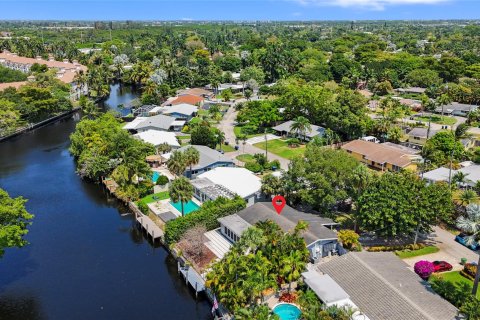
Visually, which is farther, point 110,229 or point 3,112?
point 3,112

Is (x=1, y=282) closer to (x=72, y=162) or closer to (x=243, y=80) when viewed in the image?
(x=72, y=162)

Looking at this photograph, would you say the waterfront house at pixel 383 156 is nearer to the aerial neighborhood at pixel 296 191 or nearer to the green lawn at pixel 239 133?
the aerial neighborhood at pixel 296 191

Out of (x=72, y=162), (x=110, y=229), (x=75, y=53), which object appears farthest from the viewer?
(x=75, y=53)

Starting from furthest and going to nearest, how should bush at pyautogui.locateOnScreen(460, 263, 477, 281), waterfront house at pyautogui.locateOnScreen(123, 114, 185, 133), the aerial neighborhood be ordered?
waterfront house at pyautogui.locateOnScreen(123, 114, 185, 133) → bush at pyautogui.locateOnScreen(460, 263, 477, 281) → the aerial neighborhood

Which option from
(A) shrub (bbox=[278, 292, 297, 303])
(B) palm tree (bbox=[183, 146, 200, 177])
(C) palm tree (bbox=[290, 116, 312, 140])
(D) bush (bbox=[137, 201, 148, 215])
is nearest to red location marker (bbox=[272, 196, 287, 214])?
(A) shrub (bbox=[278, 292, 297, 303])

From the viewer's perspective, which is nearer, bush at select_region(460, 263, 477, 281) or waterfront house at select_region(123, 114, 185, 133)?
bush at select_region(460, 263, 477, 281)

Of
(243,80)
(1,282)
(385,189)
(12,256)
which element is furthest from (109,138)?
(243,80)

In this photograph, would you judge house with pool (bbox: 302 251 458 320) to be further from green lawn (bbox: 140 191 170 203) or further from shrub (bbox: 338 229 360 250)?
green lawn (bbox: 140 191 170 203)
